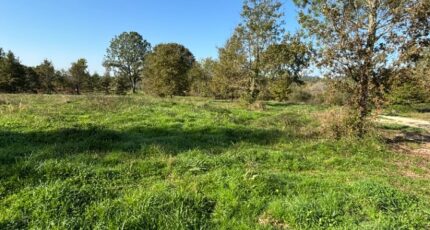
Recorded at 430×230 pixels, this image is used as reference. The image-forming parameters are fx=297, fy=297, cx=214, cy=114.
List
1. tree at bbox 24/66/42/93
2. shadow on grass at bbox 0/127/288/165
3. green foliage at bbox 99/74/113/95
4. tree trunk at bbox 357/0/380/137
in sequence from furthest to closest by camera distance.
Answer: green foliage at bbox 99/74/113/95
tree at bbox 24/66/42/93
tree trunk at bbox 357/0/380/137
shadow on grass at bbox 0/127/288/165

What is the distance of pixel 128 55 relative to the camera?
54.9 metres

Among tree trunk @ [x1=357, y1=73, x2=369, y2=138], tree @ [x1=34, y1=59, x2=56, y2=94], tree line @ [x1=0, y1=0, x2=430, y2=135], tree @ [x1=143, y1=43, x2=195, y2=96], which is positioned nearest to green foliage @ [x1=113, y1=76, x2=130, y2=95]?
tree line @ [x1=0, y1=0, x2=430, y2=135]

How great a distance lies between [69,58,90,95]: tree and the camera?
4406cm

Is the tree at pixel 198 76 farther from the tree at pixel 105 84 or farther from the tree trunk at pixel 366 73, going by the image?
the tree trunk at pixel 366 73

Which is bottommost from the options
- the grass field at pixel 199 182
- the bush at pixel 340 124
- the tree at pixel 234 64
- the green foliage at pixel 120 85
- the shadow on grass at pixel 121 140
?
the grass field at pixel 199 182

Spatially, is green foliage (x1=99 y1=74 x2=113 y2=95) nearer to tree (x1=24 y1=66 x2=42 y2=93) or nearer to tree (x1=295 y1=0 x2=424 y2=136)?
tree (x1=24 y1=66 x2=42 y2=93)

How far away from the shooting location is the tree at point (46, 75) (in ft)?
141

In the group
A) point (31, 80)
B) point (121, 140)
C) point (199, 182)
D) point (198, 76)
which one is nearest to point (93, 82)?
point (31, 80)

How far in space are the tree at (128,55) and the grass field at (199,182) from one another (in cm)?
4771

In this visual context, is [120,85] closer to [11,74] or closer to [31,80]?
[31,80]


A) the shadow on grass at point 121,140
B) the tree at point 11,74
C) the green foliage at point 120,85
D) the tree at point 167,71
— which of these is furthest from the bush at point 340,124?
the tree at point 11,74

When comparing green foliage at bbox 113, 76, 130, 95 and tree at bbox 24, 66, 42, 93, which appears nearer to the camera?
tree at bbox 24, 66, 42, 93

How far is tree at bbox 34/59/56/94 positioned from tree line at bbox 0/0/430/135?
129 mm

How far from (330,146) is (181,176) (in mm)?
5273
